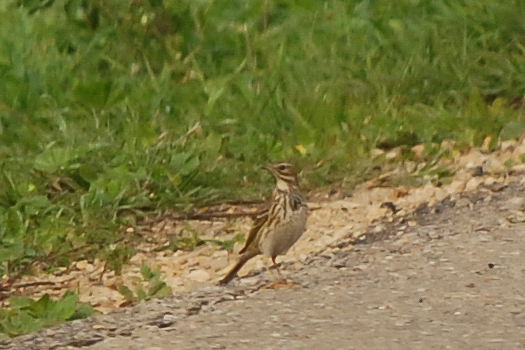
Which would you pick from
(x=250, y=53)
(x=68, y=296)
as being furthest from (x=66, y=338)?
(x=250, y=53)

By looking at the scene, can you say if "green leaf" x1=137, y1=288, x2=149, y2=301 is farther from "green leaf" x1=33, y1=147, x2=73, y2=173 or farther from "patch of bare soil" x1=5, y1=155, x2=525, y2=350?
"green leaf" x1=33, y1=147, x2=73, y2=173

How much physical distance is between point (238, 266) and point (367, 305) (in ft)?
3.39

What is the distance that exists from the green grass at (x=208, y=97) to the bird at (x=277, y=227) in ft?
2.82

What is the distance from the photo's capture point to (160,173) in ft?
24.8

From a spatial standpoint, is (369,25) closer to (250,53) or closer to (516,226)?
(250,53)

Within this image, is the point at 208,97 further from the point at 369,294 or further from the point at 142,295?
the point at 369,294

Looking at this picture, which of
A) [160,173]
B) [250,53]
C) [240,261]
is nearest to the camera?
[240,261]

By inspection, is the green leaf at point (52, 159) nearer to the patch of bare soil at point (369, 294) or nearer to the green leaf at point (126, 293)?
the patch of bare soil at point (369, 294)

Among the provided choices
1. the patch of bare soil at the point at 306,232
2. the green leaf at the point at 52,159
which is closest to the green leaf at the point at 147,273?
the patch of bare soil at the point at 306,232

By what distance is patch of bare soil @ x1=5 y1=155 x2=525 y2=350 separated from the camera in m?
5.08

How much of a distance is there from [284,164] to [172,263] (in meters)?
0.81

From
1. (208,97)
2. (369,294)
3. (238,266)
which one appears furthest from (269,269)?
(208,97)

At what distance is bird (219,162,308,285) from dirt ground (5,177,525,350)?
125 mm

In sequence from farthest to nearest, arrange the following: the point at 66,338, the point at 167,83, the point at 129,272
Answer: the point at 167,83 → the point at 129,272 → the point at 66,338
